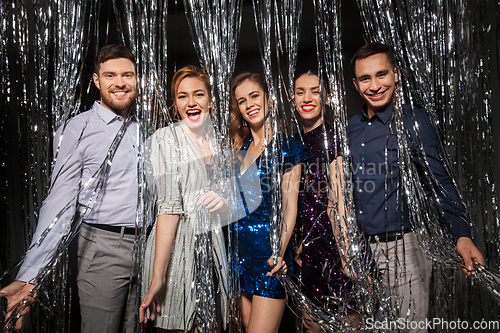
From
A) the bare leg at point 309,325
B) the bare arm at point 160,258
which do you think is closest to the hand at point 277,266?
the bare leg at point 309,325

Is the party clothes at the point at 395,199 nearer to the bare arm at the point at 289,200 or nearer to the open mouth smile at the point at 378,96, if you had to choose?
the open mouth smile at the point at 378,96

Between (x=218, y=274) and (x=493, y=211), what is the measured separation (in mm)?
1018

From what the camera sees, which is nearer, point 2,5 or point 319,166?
point 319,166

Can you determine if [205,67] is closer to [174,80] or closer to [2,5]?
[174,80]

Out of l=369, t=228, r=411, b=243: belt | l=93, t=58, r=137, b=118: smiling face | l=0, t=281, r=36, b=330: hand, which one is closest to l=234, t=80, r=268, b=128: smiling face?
l=93, t=58, r=137, b=118: smiling face

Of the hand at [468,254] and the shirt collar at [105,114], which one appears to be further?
the shirt collar at [105,114]

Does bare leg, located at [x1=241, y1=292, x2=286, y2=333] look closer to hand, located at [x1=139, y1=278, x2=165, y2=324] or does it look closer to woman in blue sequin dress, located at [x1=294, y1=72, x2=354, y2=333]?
woman in blue sequin dress, located at [x1=294, y1=72, x2=354, y2=333]

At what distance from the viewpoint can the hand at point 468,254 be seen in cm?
85

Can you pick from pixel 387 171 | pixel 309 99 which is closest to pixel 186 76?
pixel 309 99

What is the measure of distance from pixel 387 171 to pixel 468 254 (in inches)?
12.8

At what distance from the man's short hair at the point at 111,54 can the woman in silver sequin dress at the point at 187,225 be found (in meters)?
0.19

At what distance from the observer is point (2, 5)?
1.10 m

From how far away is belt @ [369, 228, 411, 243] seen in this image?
946mm

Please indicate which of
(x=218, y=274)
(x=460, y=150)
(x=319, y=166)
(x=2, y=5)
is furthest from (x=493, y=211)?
(x=2, y=5)
